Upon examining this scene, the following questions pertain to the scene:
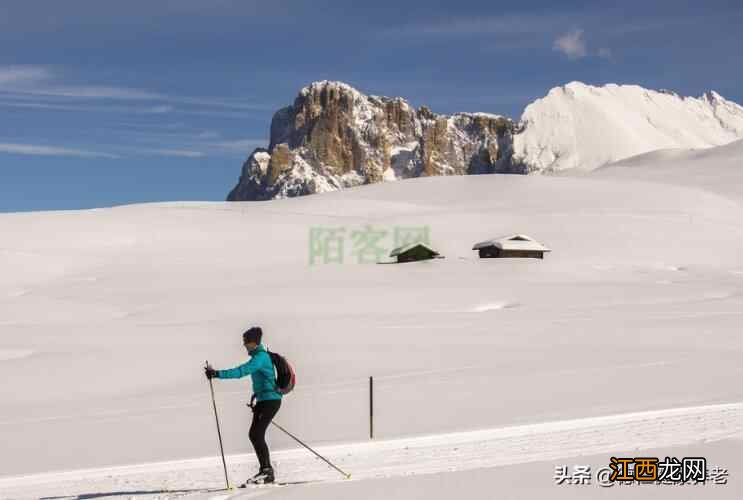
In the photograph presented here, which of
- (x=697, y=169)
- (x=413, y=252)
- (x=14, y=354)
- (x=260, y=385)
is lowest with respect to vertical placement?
(x=14, y=354)

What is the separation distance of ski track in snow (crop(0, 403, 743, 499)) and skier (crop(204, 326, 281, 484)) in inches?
18.4


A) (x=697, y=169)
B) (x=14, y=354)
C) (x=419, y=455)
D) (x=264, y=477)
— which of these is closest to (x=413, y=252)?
(x=14, y=354)

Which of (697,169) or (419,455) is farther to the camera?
(697,169)

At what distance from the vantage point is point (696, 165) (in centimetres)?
14875

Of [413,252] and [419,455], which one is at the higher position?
[413,252]

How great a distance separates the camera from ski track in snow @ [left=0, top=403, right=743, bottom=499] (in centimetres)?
994

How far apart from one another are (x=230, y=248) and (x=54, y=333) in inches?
1570

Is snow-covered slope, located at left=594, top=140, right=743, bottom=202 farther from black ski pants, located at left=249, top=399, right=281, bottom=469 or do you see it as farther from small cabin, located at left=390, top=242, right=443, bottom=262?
black ski pants, located at left=249, top=399, right=281, bottom=469

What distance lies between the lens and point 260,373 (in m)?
9.45

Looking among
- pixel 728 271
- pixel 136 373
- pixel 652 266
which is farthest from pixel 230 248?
pixel 136 373

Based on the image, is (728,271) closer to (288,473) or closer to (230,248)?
(230,248)

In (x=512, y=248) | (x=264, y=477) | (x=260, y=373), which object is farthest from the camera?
(x=512, y=248)

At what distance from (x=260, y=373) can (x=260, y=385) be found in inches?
5.5

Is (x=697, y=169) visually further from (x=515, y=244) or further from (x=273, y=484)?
(x=273, y=484)
